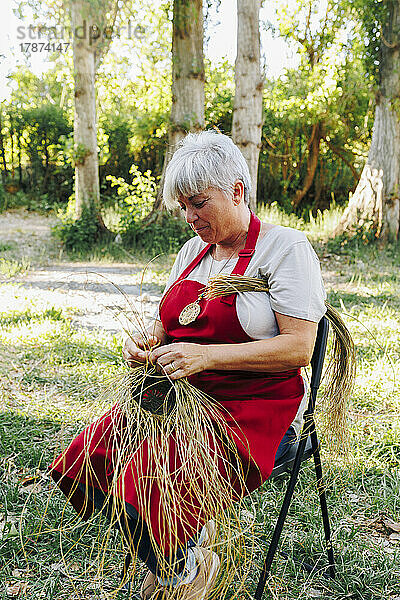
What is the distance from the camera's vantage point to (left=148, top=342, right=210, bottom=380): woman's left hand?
1602 mm

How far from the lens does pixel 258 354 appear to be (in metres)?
1.63

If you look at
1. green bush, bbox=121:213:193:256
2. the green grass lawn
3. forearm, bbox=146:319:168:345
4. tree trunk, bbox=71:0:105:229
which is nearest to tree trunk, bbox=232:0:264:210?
green bush, bbox=121:213:193:256

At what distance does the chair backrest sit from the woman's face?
43 cm

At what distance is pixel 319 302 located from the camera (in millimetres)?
1676

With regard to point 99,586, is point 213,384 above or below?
above

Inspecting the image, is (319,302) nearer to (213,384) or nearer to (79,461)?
(213,384)

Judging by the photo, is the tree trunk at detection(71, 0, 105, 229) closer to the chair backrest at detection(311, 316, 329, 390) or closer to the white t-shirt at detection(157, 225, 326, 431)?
the white t-shirt at detection(157, 225, 326, 431)

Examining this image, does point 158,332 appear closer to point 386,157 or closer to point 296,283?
point 296,283

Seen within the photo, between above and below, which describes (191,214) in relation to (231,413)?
above

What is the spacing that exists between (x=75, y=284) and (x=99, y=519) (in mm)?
4558

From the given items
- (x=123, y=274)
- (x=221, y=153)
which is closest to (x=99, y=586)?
(x=221, y=153)

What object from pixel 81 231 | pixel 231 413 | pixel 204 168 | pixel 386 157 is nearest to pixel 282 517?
pixel 231 413

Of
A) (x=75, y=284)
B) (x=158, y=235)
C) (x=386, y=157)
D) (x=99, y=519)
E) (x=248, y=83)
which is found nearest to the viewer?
(x=99, y=519)

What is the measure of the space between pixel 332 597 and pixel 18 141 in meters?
14.4
